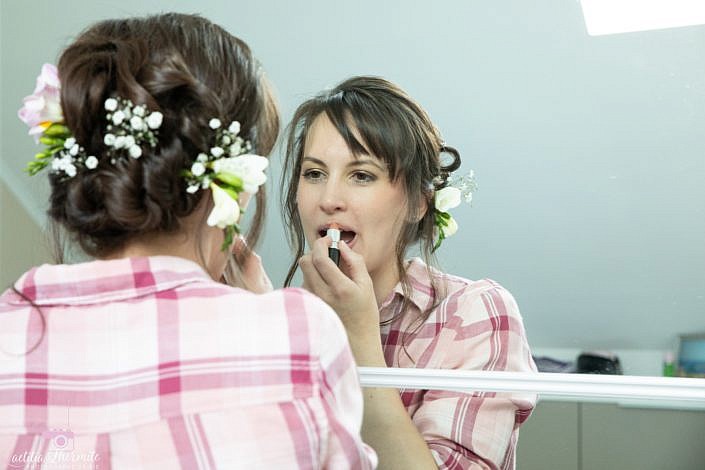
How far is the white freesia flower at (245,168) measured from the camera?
0.92 m

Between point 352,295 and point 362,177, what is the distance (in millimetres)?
165

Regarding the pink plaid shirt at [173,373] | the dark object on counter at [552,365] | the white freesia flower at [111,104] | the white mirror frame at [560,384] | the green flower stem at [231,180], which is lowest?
the white mirror frame at [560,384]

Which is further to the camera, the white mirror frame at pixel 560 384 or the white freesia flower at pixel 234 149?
the white mirror frame at pixel 560 384

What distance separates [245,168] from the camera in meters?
0.95

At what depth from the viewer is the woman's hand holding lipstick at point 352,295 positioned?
1220mm

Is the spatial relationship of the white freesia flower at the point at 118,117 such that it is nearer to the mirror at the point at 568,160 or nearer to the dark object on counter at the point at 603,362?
the mirror at the point at 568,160

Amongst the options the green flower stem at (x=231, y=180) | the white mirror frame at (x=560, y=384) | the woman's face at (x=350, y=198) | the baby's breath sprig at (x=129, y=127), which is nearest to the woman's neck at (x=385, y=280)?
the woman's face at (x=350, y=198)

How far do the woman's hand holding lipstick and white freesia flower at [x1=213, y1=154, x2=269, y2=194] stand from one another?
272mm

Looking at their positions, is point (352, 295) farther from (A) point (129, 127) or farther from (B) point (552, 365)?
(A) point (129, 127)

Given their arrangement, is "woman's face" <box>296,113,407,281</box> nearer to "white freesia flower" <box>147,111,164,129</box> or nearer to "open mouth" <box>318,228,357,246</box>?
"open mouth" <box>318,228,357,246</box>

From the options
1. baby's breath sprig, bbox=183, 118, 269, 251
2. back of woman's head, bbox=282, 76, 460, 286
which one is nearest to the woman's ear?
back of woman's head, bbox=282, 76, 460, 286

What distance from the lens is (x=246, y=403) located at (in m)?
0.84

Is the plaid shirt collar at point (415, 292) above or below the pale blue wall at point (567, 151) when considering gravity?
below

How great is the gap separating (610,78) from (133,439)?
816 mm
